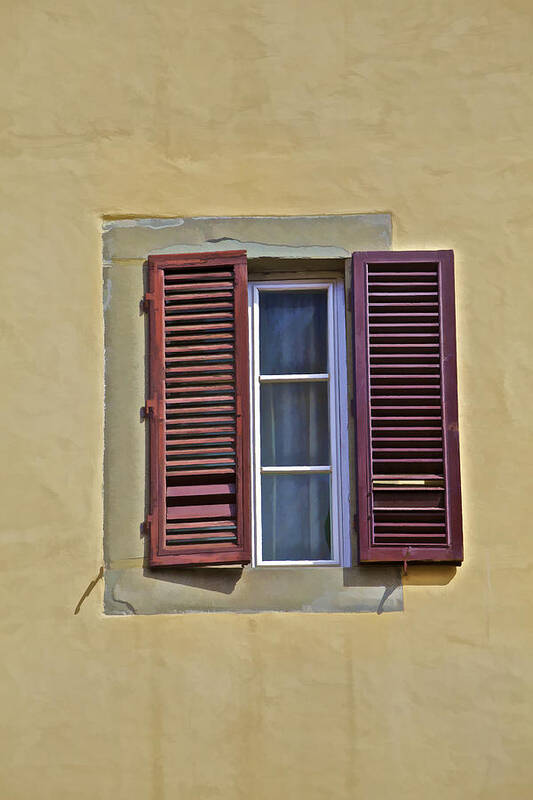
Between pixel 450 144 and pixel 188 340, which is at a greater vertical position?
pixel 450 144

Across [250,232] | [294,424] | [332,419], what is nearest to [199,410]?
[294,424]

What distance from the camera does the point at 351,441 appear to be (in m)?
5.67

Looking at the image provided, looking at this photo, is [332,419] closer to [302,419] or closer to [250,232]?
[302,419]

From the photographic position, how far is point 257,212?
229 inches

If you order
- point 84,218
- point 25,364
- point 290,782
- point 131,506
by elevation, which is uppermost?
→ point 84,218

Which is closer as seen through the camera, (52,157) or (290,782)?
(290,782)

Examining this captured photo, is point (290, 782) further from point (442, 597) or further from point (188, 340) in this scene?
point (188, 340)

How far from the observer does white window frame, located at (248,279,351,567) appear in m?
5.64

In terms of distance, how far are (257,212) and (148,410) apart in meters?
0.89

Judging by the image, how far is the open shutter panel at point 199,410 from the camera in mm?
5516

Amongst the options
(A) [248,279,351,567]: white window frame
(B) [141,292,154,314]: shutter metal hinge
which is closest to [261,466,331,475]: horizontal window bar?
(A) [248,279,351,567]: white window frame

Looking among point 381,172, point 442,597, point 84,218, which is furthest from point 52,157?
point 442,597

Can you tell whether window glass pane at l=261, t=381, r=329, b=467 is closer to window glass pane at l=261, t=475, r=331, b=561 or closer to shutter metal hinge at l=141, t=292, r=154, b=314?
window glass pane at l=261, t=475, r=331, b=561

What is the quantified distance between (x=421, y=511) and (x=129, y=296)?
4.56 feet
